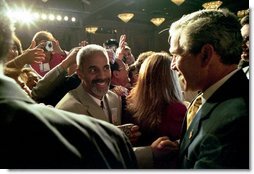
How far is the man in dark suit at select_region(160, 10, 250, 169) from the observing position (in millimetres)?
857

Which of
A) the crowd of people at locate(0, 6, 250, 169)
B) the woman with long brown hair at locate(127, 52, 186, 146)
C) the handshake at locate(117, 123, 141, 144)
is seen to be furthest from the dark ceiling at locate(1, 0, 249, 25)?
the handshake at locate(117, 123, 141, 144)

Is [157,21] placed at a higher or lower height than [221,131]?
higher

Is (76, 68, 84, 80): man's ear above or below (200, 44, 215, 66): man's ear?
below

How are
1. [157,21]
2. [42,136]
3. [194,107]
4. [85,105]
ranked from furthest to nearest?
[157,21]
[85,105]
[194,107]
[42,136]

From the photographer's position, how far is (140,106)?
1331 millimetres

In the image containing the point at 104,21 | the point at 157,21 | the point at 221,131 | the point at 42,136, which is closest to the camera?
the point at 42,136

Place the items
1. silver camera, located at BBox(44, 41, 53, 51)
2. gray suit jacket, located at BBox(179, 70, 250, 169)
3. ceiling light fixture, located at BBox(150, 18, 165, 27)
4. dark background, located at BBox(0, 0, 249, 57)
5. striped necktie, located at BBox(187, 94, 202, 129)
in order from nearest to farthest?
gray suit jacket, located at BBox(179, 70, 250, 169) → striped necktie, located at BBox(187, 94, 202, 129) → silver camera, located at BBox(44, 41, 53, 51) → dark background, located at BBox(0, 0, 249, 57) → ceiling light fixture, located at BBox(150, 18, 165, 27)

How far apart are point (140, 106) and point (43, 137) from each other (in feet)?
2.73

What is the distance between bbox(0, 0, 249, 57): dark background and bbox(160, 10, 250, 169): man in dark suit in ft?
0.63

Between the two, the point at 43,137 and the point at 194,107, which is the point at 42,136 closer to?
the point at 43,137

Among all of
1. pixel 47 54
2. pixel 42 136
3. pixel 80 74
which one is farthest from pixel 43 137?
pixel 47 54

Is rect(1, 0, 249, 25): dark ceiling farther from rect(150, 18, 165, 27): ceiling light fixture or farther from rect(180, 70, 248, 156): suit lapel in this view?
rect(180, 70, 248, 156): suit lapel

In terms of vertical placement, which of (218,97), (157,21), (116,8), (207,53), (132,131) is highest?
(116,8)

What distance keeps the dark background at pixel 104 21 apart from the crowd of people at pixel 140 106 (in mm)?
200
